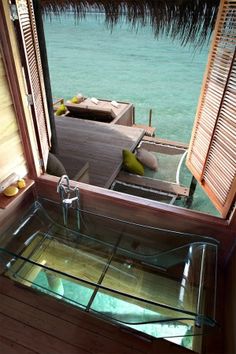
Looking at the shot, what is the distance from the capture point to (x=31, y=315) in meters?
1.92

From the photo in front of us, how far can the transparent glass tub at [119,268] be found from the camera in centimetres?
171

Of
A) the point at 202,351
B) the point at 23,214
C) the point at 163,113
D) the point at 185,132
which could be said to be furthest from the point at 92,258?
the point at 163,113

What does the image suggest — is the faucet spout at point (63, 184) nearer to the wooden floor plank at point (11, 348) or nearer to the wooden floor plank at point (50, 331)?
the wooden floor plank at point (50, 331)

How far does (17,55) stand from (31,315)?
201 centimetres

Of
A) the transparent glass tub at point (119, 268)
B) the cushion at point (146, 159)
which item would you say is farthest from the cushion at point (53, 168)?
the cushion at point (146, 159)

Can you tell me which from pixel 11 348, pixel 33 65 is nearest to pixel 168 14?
pixel 33 65

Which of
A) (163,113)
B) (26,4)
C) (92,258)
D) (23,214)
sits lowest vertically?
(163,113)

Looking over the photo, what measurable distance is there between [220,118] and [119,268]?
1630 millimetres

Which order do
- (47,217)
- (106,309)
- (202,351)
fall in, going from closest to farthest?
1. (202,351)
2. (106,309)
3. (47,217)

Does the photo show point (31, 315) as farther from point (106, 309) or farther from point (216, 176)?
point (216, 176)

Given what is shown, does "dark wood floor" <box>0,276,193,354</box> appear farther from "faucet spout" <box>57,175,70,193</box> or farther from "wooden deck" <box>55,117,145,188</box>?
"wooden deck" <box>55,117,145,188</box>

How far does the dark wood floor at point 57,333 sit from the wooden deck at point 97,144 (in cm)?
223

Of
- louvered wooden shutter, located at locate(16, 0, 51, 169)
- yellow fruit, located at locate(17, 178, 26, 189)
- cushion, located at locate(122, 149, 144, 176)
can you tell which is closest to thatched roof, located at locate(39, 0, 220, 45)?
louvered wooden shutter, located at locate(16, 0, 51, 169)

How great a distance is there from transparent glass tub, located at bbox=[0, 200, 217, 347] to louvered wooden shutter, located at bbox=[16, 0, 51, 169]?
0.79m
